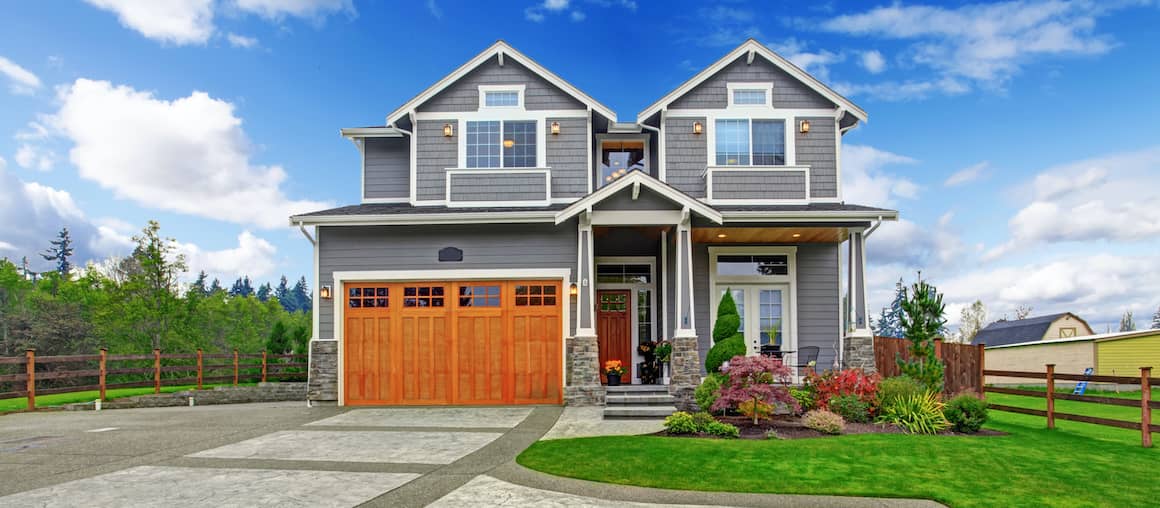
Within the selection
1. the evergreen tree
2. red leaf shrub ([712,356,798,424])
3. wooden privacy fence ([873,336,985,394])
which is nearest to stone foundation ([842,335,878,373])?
wooden privacy fence ([873,336,985,394])

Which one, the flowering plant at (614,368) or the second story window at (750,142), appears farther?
the second story window at (750,142)

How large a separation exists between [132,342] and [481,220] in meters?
22.7

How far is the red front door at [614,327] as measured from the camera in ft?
47.1

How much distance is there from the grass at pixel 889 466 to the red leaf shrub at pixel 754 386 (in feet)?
3.31

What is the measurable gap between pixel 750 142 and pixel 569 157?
394 cm

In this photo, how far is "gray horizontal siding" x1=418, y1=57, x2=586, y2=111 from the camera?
46.6 ft

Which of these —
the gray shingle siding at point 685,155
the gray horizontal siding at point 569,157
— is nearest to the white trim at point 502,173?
the gray horizontal siding at point 569,157

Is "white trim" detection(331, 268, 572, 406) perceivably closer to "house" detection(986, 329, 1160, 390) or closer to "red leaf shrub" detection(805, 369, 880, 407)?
"red leaf shrub" detection(805, 369, 880, 407)

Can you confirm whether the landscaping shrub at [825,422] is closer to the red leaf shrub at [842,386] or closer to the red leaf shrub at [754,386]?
the red leaf shrub at [754,386]

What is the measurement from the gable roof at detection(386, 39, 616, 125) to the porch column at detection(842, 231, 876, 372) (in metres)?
5.69

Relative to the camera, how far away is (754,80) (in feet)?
47.6

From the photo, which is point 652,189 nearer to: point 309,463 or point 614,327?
point 614,327

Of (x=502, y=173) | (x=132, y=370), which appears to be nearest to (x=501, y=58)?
(x=502, y=173)

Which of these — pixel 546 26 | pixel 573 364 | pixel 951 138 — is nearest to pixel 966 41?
pixel 951 138
